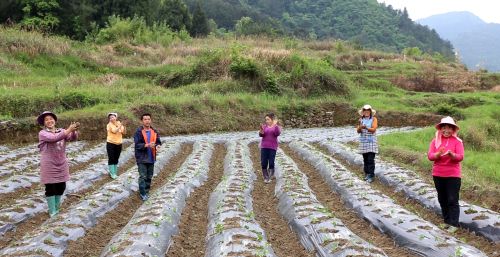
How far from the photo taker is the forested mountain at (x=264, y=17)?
4238 cm

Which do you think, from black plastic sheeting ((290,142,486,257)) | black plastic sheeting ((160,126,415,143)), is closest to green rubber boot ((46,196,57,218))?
black plastic sheeting ((290,142,486,257))

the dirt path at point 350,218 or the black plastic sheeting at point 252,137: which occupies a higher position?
the dirt path at point 350,218

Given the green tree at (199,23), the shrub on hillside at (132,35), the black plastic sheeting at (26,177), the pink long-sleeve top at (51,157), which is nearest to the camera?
the pink long-sleeve top at (51,157)

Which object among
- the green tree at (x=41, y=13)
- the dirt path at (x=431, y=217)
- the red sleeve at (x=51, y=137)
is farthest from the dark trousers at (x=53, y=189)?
the green tree at (x=41, y=13)

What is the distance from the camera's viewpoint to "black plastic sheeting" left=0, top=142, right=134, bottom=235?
23.2ft

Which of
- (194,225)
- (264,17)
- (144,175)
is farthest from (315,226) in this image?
(264,17)

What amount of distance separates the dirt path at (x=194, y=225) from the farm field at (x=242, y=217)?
0.02m

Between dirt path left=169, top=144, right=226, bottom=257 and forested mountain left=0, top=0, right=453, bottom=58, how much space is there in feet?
111

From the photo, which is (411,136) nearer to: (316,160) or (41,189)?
(316,160)

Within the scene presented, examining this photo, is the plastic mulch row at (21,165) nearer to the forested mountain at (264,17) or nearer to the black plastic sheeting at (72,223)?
the black plastic sheeting at (72,223)

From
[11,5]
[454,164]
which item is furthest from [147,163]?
[11,5]

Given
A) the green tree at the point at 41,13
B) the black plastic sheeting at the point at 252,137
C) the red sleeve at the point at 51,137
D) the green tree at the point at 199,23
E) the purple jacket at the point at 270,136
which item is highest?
the green tree at the point at 199,23

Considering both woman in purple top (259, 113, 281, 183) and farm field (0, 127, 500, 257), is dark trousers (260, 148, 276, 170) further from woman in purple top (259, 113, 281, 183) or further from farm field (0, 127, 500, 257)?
farm field (0, 127, 500, 257)

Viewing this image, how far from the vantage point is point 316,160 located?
1290 cm
